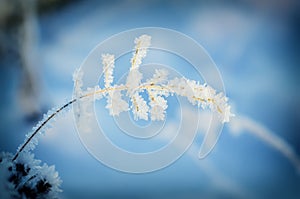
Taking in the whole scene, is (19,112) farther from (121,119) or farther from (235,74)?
(235,74)

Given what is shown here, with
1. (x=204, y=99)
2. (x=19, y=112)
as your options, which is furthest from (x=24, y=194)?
(x=19, y=112)

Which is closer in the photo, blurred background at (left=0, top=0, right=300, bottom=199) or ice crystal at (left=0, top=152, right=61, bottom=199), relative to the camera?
ice crystal at (left=0, top=152, right=61, bottom=199)

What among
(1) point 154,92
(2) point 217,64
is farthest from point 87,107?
(2) point 217,64

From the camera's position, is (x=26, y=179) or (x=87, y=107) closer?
(x=26, y=179)

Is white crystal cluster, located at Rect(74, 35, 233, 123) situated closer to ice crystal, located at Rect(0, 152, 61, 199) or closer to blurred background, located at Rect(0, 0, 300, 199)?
ice crystal, located at Rect(0, 152, 61, 199)

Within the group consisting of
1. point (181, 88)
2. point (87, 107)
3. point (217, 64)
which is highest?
point (217, 64)

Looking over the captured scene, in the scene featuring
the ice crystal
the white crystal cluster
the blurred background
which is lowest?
the ice crystal

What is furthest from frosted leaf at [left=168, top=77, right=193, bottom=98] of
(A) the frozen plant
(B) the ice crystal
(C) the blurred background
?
(C) the blurred background

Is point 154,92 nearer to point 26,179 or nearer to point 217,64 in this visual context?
point 26,179

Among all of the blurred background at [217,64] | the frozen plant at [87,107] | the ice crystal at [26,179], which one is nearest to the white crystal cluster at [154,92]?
the frozen plant at [87,107]
